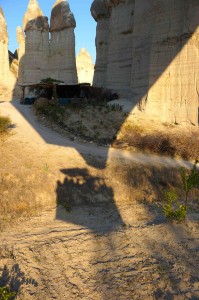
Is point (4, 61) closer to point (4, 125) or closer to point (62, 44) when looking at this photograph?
point (62, 44)

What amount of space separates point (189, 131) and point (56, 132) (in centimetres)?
765

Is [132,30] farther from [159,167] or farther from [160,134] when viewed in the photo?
[159,167]

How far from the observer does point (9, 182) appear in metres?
10.7

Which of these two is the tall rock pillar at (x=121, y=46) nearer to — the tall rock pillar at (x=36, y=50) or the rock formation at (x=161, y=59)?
the rock formation at (x=161, y=59)

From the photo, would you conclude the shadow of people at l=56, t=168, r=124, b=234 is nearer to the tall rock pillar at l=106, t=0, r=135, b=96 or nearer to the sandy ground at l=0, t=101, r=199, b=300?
the sandy ground at l=0, t=101, r=199, b=300

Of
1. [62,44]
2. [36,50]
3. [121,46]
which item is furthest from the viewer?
[36,50]

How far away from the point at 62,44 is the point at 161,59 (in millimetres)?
16697

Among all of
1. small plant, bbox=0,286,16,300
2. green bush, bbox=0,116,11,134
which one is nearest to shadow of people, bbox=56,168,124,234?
small plant, bbox=0,286,16,300

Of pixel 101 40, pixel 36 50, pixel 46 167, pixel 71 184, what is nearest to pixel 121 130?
pixel 46 167

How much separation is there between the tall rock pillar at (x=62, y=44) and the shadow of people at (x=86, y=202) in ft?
75.2

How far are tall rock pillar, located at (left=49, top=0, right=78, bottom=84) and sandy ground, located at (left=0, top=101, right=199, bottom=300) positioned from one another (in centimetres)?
2386

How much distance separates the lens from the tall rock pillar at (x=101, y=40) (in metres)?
30.7

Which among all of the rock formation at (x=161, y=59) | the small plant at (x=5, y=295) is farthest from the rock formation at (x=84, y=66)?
the small plant at (x=5, y=295)

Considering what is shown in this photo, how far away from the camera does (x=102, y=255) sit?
23.2ft
